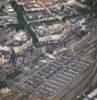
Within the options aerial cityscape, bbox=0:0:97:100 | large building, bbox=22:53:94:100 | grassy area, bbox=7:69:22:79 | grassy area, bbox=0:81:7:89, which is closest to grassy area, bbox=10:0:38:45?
aerial cityscape, bbox=0:0:97:100

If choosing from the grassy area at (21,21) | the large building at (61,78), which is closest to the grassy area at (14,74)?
the large building at (61,78)

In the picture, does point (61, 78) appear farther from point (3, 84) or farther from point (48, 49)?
point (48, 49)

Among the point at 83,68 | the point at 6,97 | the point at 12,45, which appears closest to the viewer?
the point at 6,97

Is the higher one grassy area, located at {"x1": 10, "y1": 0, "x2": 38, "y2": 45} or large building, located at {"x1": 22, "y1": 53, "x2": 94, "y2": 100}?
grassy area, located at {"x1": 10, "y1": 0, "x2": 38, "y2": 45}

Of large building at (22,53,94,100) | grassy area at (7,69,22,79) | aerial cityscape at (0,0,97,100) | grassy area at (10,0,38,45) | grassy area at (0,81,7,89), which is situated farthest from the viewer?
grassy area at (10,0,38,45)

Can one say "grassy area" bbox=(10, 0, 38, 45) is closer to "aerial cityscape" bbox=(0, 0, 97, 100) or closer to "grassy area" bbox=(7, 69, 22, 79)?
"aerial cityscape" bbox=(0, 0, 97, 100)

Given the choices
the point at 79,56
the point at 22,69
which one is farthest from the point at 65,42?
the point at 22,69

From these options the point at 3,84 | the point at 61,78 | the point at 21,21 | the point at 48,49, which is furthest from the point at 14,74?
the point at 21,21

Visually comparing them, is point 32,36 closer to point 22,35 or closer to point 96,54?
point 22,35

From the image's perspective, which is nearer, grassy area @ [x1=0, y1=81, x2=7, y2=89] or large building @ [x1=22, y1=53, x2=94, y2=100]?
large building @ [x1=22, y1=53, x2=94, y2=100]
